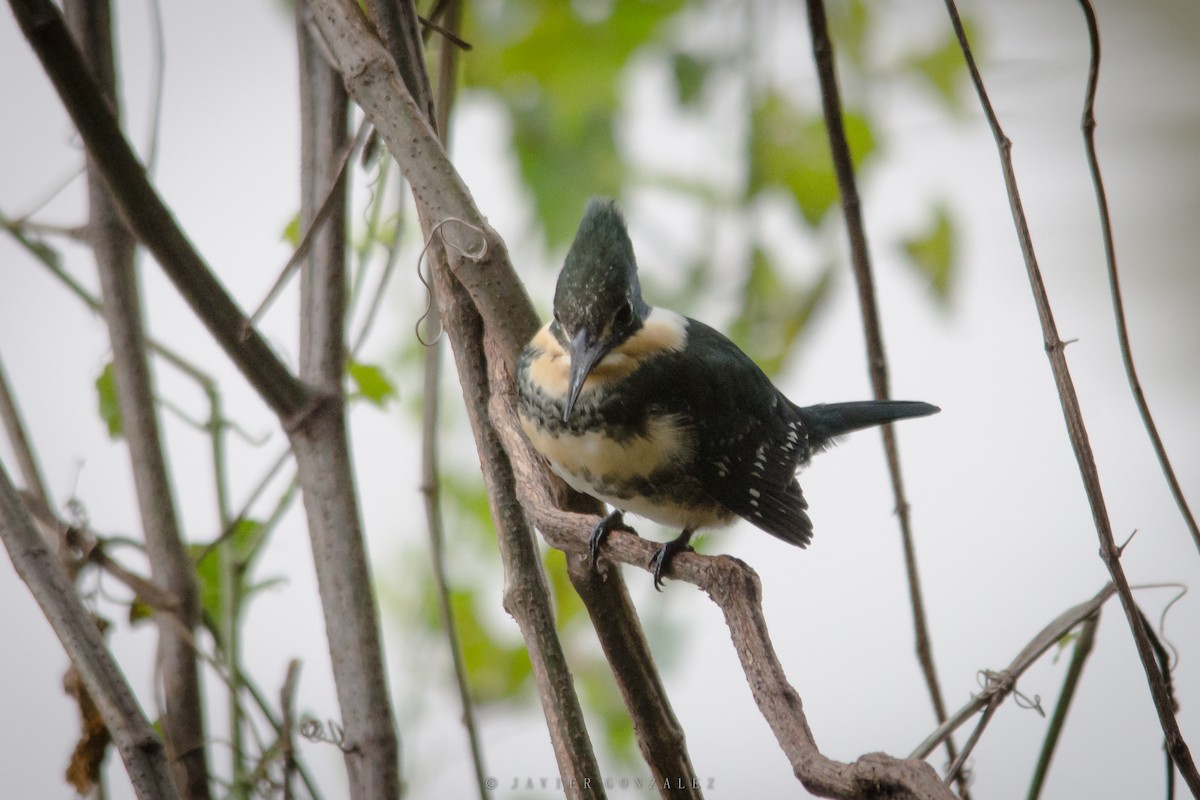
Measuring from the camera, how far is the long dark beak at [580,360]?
1.07 meters

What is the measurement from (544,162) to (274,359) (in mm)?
562

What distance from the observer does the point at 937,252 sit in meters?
1.35

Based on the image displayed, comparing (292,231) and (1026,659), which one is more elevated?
(292,231)

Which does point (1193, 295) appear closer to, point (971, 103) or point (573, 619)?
point (971, 103)

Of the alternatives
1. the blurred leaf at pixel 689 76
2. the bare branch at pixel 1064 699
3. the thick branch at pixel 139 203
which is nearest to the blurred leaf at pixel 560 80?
the blurred leaf at pixel 689 76

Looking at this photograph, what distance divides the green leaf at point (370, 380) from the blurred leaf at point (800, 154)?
0.51 metres

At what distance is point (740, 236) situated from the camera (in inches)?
51.8

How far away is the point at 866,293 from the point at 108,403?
83cm

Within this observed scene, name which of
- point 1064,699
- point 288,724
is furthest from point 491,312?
point 1064,699

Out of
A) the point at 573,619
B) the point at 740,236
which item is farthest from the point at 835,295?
the point at 573,619

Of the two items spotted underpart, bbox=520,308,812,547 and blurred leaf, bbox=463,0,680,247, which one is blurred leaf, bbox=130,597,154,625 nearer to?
spotted underpart, bbox=520,308,812,547

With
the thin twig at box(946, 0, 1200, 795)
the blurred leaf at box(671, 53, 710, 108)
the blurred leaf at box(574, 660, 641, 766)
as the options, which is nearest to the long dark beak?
the blurred leaf at box(671, 53, 710, 108)

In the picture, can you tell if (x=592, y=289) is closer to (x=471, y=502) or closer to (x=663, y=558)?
(x=663, y=558)

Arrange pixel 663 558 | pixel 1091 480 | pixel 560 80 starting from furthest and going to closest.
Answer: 1. pixel 560 80
2. pixel 663 558
3. pixel 1091 480
